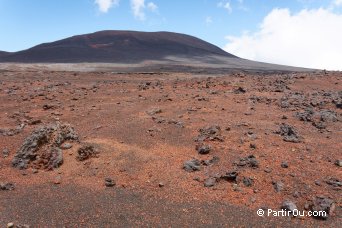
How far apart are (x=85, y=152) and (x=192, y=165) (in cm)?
210

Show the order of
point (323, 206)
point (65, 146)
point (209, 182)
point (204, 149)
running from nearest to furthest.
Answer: point (323, 206)
point (209, 182)
point (204, 149)
point (65, 146)

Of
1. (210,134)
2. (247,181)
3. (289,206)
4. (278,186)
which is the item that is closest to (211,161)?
(247,181)

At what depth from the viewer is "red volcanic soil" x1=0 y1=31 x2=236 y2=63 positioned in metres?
35.4

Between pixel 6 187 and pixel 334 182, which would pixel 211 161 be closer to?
pixel 334 182

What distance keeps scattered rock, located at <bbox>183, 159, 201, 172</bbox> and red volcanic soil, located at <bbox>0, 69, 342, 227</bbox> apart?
0.04m

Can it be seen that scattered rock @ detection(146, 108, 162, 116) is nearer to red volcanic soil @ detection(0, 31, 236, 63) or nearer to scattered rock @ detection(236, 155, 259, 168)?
scattered rock @ detection(236, 155, 259, 168)

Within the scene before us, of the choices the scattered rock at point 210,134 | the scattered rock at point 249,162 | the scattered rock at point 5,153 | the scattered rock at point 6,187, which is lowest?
the scattered rock at point 6,187

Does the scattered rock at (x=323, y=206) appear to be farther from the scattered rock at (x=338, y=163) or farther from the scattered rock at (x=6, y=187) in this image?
the scattered rock at (x=6, y=187)

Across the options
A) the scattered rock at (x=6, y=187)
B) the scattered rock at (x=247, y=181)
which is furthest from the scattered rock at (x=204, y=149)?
the scattered rock at (x=6, y=187)

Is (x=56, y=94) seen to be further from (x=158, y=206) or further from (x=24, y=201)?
→ (x=158, y=206)

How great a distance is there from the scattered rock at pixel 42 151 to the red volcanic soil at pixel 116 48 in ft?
83.8

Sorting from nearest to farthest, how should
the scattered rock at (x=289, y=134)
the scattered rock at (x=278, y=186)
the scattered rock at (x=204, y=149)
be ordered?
the scattered rock at (x=278, y=186) < the scattered rock at (x=204, y=149) < the scattered rock at (x=289, y=134)

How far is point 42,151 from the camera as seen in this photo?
24.4 feet

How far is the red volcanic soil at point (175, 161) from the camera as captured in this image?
5801 mm
